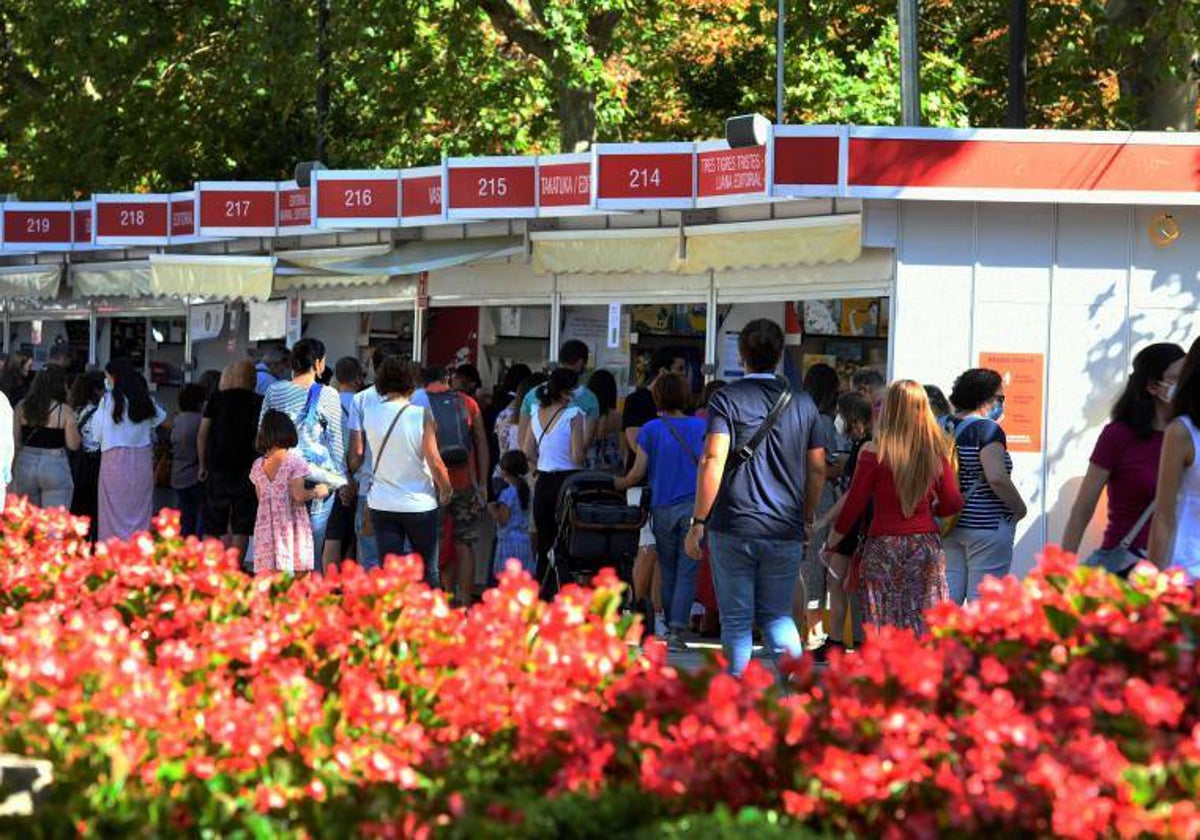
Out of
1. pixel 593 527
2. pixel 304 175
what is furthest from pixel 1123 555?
pixel 304 175

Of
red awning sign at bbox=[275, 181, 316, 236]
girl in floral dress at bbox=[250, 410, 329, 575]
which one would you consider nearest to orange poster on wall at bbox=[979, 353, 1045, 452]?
girl in floral dress at bbox=[250, 410, 329, 575]

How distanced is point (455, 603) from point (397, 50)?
1519 centimetres

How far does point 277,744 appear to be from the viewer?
183 inches

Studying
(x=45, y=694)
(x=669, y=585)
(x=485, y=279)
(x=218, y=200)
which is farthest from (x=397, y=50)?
(x=45, y=694)

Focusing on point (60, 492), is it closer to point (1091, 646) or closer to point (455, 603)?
point (455, 603)

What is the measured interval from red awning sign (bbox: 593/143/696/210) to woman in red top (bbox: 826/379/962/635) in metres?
5.57

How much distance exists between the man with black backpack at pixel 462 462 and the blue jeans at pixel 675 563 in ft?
5.16

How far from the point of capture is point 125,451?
15.0 m

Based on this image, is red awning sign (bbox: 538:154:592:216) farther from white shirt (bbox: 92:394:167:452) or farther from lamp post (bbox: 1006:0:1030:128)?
lamp post (bbox: 1006:0:1030:128)

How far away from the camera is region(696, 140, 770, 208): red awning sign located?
1369cm

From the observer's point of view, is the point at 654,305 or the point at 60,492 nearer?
the point at 60,492

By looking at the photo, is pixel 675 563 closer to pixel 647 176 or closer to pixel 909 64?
pixel 647 176

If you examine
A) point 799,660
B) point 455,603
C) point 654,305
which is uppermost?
point 654,305

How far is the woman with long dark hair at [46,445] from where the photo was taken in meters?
14.4
